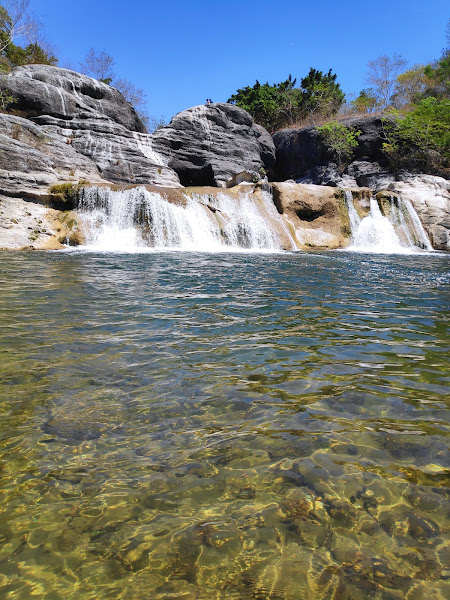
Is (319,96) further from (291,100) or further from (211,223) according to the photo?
(211,223)

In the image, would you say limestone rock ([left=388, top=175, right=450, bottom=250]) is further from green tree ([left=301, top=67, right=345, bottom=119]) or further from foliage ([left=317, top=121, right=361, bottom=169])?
green tree ([left=301, top=67, right=345, bottom=119])

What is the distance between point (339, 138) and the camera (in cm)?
3006

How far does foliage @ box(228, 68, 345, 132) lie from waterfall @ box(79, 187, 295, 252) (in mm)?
26314

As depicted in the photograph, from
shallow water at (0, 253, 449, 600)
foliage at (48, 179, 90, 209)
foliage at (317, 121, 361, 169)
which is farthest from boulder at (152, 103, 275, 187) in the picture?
shallow water at (0, 253, 449, 600)

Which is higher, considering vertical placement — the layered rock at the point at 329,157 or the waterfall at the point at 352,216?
the layered rock at the point at 329,157

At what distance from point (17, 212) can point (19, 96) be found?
11.0m

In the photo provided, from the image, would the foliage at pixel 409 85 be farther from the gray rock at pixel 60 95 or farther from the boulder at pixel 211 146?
the gray rock at pixel 60 95

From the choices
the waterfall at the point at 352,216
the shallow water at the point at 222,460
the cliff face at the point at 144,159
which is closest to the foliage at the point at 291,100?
the cliff face at the point at 144,159

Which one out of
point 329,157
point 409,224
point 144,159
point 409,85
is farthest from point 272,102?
point 409,224

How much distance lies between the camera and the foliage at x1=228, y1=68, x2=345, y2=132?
39250 millimetres

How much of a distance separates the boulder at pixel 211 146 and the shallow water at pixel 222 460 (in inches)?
946

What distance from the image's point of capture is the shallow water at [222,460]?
4.32 feet

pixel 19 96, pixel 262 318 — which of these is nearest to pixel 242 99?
pixel 19 96

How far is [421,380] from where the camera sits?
2908 millimetres
